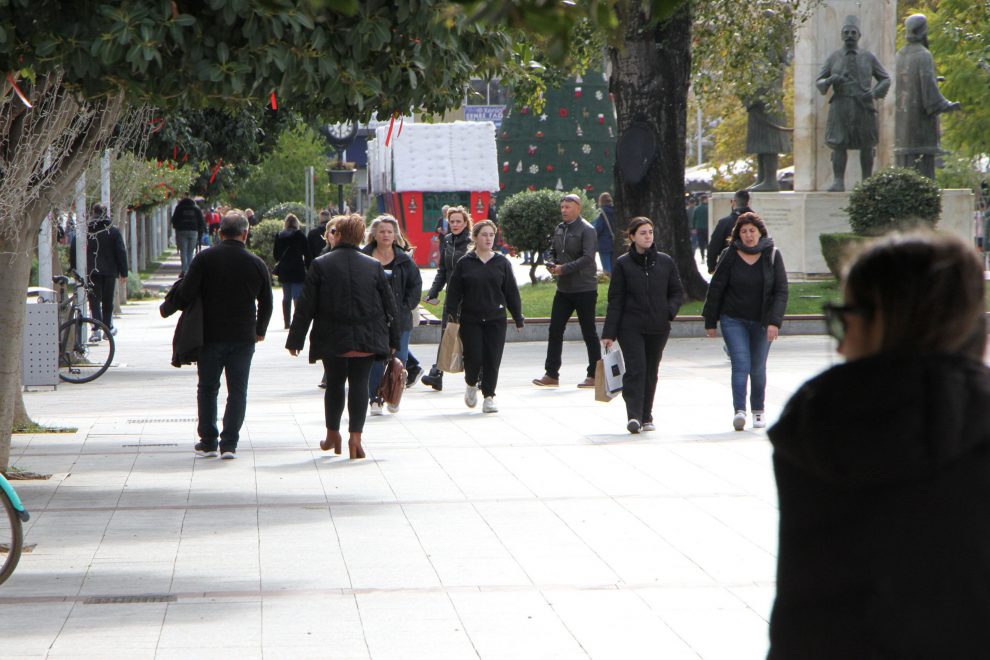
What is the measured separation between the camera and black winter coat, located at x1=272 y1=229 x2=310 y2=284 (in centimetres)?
2067

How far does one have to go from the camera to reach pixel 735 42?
21062mm

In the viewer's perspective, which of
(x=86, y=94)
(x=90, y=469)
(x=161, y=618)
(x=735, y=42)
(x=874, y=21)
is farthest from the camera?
(x=874, y=21)

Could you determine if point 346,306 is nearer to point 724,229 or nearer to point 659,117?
point 724,229

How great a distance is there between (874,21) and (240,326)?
1869 cm

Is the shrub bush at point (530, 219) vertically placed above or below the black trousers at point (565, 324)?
above

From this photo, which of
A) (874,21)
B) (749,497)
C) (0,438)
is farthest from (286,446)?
(874,21)

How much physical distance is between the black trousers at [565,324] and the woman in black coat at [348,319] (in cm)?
465

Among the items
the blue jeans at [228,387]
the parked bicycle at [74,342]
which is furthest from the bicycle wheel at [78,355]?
the blue jeans at [228,387]

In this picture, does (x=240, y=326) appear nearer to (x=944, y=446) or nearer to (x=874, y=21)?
(x=944, y=446)

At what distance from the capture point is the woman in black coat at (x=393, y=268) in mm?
12430

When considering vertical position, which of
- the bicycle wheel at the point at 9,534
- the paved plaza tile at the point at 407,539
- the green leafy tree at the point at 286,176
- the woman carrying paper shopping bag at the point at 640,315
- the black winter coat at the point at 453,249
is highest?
the green leafy tree at the point at 286,176

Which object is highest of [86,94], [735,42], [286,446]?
[735,42]

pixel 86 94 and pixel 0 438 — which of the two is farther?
pixel 0 438

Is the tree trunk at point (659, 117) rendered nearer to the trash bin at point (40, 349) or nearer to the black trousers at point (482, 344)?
the black trousers at point (482, 344)
